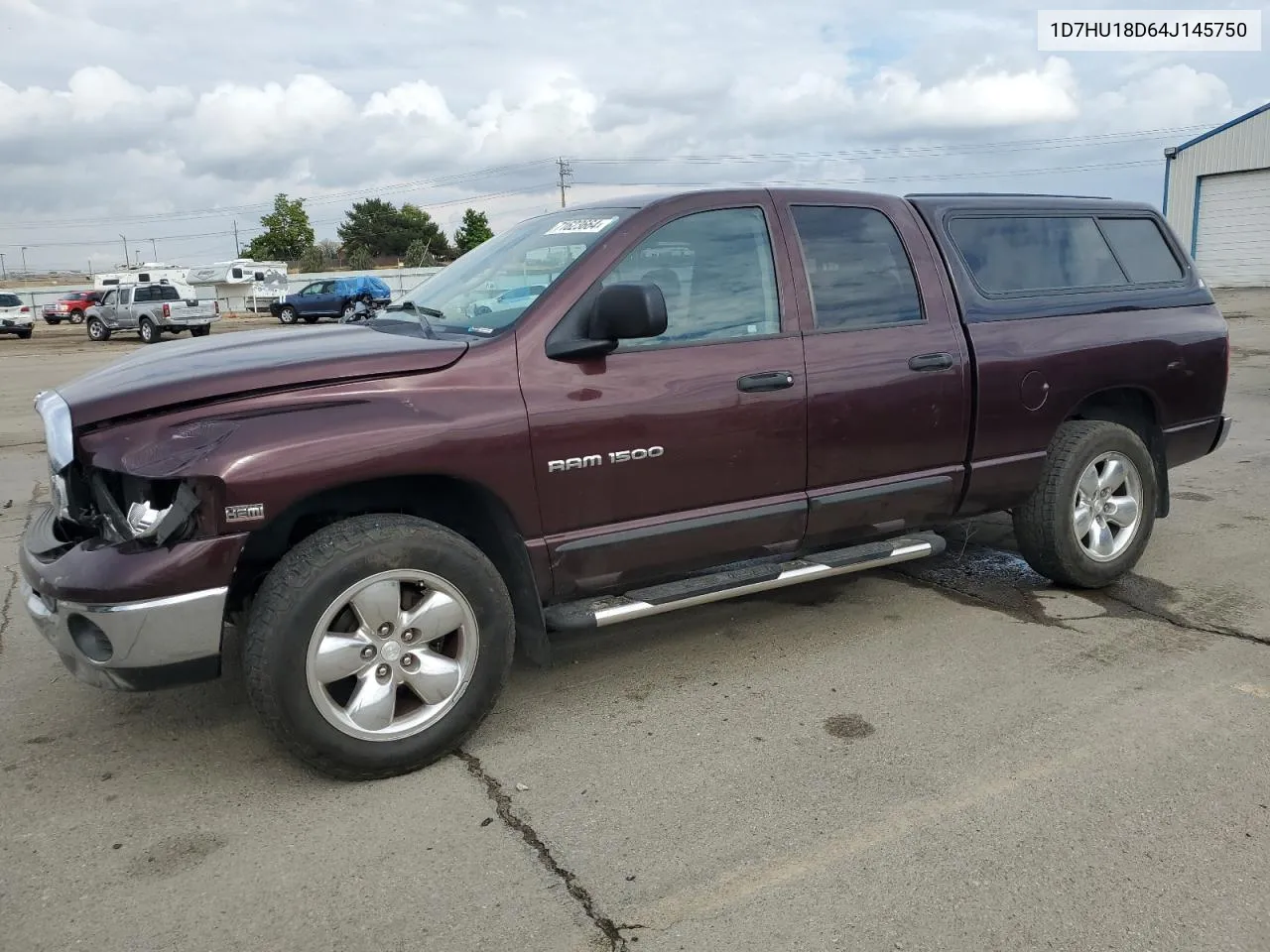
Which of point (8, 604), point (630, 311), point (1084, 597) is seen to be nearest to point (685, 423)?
point (630, 311)

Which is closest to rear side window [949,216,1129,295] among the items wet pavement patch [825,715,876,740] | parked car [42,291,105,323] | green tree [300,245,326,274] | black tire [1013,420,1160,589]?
black tire [1013,420,1160,589]

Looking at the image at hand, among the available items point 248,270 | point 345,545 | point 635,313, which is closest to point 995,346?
point 635,313

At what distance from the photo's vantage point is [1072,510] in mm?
4750

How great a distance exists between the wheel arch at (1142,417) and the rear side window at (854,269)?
136cm

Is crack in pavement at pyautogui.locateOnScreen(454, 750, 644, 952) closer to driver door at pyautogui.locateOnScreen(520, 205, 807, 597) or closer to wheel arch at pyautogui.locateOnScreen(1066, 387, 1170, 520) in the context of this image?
A: driver door at pyautogui.locateOnScreen(520, 205, 807, 597)

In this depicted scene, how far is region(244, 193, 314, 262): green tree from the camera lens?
237ft

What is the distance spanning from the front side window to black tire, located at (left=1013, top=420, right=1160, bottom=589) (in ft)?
5.53

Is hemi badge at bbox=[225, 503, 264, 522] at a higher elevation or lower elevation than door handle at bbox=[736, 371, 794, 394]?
lower

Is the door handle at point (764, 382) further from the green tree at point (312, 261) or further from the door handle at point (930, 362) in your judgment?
the green tree at point (312, 261)

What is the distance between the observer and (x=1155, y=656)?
4133 mm

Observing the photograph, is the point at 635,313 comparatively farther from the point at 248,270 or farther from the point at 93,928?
the point at 248,270

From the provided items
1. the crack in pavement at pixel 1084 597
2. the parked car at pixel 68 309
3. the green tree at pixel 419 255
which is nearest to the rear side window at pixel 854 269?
the crack in pavement at pixel 1084 597

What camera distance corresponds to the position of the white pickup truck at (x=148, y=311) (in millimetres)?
29781

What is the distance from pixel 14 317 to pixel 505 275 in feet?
112
